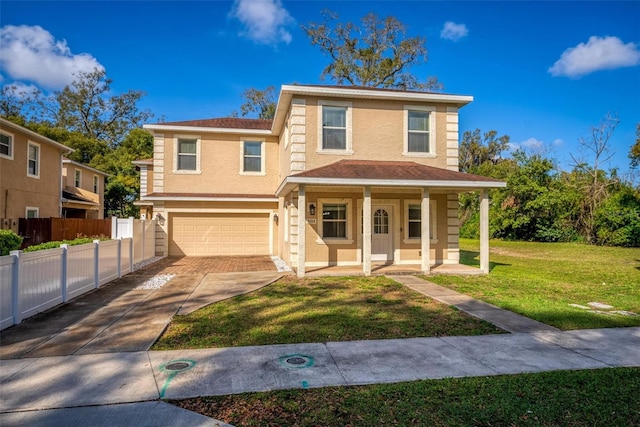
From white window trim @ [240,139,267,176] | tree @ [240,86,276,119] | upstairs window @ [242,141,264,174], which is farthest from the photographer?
tree @ [240,86,276,119]

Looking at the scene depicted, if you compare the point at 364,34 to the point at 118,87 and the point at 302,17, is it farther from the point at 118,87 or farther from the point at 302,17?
the point at 118,87

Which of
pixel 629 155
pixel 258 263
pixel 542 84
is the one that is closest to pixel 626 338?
pixel 258 263

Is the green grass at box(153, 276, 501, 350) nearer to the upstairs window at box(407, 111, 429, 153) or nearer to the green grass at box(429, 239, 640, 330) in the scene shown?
the green grass at box(429, 239, 640, 330)

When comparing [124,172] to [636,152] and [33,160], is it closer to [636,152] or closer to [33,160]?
[33,160]

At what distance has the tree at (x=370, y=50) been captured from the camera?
1164 inches

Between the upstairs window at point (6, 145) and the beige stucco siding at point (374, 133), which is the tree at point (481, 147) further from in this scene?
the upstairs window at point (6, 145)

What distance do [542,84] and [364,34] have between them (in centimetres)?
1489

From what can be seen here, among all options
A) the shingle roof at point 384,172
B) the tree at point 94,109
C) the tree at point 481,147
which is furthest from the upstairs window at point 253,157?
the tree at point 481,147

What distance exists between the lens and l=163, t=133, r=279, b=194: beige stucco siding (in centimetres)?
1653

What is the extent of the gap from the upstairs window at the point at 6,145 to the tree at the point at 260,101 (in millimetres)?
22968

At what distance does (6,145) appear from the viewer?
1505cm

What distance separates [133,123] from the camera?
41.9m

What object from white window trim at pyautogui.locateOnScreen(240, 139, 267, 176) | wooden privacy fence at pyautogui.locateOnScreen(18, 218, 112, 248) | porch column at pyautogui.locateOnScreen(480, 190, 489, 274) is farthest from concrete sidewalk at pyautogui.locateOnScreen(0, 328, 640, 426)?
wooden privacy fence at pyautogui.locateOnScreen(18, 218, 112, 248)

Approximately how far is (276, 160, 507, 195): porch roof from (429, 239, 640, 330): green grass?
2.78 m
